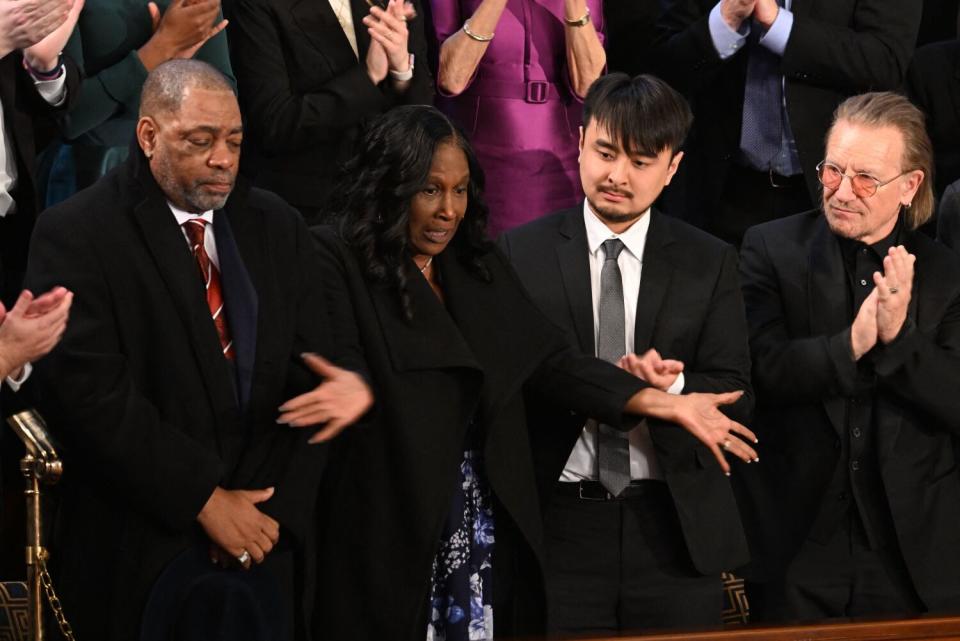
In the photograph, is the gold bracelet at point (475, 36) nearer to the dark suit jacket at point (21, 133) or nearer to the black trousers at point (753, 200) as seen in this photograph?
the black trousers at point (753, 200)

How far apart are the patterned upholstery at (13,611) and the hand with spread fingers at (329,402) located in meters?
0.91

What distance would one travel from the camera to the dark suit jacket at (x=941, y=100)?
5.52 metres

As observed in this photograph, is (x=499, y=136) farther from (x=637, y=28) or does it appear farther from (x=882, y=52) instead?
(x=882, y=52)

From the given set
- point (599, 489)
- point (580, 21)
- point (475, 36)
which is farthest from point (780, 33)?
point (599, 489)

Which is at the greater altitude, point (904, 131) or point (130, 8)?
point (130, 8)

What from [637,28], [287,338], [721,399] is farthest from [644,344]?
[637,28]

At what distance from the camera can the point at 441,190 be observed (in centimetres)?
371

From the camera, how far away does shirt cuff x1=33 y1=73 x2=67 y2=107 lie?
4.16 metres

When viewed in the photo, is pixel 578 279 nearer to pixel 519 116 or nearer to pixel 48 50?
pixel 519 116

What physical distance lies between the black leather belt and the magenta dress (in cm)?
112

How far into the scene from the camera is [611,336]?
3.99 m

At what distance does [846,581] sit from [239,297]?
1769 mm

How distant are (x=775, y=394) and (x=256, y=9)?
173cm

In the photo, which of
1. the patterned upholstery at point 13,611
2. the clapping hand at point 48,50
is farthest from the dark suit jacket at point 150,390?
the clapping hand at point 48,50
